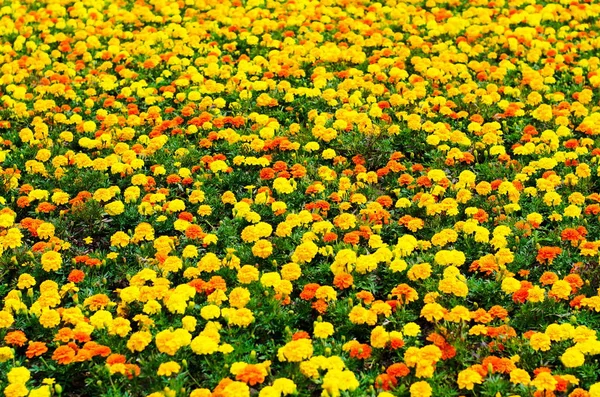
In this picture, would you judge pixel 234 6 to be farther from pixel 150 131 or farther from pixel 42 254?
pixel 42 254

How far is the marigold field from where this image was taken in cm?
501

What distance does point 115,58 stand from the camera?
30.5 feet

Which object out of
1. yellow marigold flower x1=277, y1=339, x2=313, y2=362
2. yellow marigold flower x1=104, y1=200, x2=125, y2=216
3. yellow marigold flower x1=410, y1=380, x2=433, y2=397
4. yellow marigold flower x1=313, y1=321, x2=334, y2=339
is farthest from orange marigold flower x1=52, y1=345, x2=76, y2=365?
yellow marigold flower x1=410, y1=380, x2=433, y2=397

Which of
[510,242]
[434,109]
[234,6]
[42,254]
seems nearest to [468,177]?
[510,242]

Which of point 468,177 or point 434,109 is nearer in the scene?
point 468,177

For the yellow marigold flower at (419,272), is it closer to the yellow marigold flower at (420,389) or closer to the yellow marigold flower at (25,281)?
the yellow marigold flower at (420,389)

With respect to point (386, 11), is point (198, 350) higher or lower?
lower

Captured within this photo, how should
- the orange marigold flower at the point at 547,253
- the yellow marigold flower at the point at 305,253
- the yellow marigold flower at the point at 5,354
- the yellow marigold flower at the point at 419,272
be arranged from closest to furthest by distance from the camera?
the yellow marigold flower at the point at 5,354 < the yellow marigold flower at the point at 419,272 < the orange marigold flower at the point at 547,253 < the yellow marigold flower at the point at 305,253

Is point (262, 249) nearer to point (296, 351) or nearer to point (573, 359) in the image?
point (296, 351)

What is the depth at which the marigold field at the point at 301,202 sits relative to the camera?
5008 mm

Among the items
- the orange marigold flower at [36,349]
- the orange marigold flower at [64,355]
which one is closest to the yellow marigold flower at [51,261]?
the orange marigold flower at [36,349]

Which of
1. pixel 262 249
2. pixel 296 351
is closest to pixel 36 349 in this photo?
pixel 296 351

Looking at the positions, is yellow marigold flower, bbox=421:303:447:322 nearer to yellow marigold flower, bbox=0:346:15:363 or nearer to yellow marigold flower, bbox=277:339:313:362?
yellow marigold flower, bbox=277:339:313:362

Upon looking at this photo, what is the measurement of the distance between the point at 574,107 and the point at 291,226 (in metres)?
3.55
